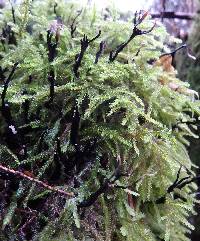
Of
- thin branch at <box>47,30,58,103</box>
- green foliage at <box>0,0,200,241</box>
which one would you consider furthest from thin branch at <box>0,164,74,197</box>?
thin branch at <box>47,30,58,103</box>

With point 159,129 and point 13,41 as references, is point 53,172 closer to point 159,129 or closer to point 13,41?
point 159,129

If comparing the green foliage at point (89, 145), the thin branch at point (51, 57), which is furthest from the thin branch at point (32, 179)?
the thin branch at point (51, 57)

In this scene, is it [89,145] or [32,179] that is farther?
[89,145]

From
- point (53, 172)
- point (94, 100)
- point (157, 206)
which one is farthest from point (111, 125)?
point (157, 206)

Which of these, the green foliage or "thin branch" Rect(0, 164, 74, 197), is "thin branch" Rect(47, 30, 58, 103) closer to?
the green foliage

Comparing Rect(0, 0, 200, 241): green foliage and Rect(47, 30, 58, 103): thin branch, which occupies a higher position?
Rect(47, 30, 58, 103): thin branch

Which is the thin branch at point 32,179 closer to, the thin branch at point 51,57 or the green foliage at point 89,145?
the green foliage at point 89,145

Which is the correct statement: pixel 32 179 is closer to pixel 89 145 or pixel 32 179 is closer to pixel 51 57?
pixel 89 145

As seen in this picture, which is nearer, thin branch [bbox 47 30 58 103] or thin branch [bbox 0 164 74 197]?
thin branch [bbox 0 164 74 197]

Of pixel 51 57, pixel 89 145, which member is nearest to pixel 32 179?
pixel 89 145
